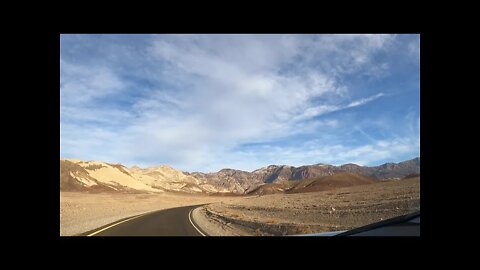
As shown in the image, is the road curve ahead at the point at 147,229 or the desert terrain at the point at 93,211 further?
the desert terrain at the point at 93,211

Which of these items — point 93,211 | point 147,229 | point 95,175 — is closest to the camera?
point 147,229

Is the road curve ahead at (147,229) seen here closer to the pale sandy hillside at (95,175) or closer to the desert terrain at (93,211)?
the desert terrain at (93,211)

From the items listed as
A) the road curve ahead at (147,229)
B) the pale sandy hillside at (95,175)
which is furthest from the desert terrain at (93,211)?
the pale sandy hillside at (95,175)

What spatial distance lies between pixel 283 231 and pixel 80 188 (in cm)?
12284

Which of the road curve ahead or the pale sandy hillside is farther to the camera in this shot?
the pale sandy hillside

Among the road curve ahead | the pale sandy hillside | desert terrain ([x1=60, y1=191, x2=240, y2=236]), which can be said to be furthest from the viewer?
the pale sandy hillside

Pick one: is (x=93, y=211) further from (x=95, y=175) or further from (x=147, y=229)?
(x=95, y=175)

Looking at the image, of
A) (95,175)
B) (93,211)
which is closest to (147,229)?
(93,211)

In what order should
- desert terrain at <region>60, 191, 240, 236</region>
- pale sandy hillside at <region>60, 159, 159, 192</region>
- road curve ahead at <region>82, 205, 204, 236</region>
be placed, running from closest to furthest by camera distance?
1. road curve ahead at <region>82, 205, 204, 236</region>
2. desert terrain at <region>60, 191, 240, 236</region>
3. pale sandy hillside at <region>60, 159, 159, 192</region>

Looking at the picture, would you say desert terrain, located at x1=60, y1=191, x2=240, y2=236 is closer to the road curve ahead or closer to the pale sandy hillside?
the road curve ahead

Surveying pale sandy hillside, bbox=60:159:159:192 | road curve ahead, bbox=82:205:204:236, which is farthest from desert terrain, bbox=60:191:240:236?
pale sandy hillside, bbox=60:159:159:192

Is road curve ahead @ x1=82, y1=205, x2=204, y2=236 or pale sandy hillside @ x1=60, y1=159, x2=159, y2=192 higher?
road curve ahead @ x1=82, y1=205, x2=204, y2=236
